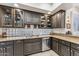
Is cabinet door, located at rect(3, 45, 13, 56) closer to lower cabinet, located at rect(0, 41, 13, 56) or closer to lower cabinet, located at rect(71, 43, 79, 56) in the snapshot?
lower cabinet, located at rect(0, 41, 13, 56)

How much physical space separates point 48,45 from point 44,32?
2.39ft

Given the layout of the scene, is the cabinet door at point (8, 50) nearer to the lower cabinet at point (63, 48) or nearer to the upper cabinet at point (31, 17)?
the upper cabinet at point (31, 17)

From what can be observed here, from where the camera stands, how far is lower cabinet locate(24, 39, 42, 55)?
3230 mm

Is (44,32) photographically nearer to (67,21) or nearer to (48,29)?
(48,29)

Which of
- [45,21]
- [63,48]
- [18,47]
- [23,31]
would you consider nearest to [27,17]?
[23,31]

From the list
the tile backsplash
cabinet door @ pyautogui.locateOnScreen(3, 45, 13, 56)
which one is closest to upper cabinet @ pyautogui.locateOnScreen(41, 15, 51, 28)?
the tile backsplash

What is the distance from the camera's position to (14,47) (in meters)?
2.79

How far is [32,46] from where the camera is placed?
Answer: 3418mm

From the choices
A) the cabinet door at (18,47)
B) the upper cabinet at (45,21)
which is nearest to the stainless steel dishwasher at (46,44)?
the upper cabinet at (45,21)

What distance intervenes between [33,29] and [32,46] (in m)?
0.88

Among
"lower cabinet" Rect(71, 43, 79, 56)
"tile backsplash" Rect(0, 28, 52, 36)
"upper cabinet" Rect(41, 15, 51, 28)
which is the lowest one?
"lower cabinet" Rect(71, 43, 79, 56)

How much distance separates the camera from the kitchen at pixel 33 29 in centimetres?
272

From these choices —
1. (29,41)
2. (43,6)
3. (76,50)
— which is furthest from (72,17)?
(29,41)

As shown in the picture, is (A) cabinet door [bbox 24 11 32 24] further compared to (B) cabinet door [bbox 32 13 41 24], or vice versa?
(B) cabinet door [bbox 32 13 41 24]
